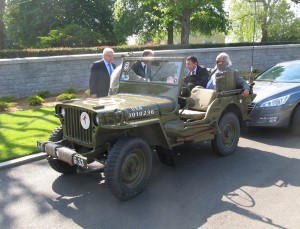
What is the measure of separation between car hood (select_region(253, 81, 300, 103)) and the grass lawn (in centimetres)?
448

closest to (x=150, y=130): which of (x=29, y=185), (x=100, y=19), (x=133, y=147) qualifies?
(x=133, y=147)

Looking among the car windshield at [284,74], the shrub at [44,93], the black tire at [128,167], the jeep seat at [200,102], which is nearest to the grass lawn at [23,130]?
the shrub at [44,93]

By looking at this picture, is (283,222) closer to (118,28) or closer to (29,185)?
(29,185)

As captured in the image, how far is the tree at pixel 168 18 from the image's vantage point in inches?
798

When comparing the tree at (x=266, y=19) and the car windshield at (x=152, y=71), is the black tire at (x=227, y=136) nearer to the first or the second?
the car windshield at (x=152, y=71)

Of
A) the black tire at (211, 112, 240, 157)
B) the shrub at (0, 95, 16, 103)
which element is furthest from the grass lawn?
the black tire at (211, 112, 240, 157)

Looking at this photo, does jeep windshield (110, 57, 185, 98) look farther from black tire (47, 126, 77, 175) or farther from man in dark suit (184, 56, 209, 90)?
black tire (47, 126, 77, 175)

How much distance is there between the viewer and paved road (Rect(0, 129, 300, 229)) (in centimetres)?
407

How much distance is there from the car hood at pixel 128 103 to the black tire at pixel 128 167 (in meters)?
0.45

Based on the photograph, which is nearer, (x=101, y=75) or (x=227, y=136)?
(x=227, y=136)

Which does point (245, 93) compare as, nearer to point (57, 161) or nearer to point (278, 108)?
point (278, 108)

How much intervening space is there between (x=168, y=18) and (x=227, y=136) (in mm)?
15452

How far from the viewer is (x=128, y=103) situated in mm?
5000

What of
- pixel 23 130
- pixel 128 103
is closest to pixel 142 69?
pixel 128 103
